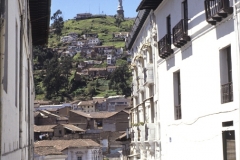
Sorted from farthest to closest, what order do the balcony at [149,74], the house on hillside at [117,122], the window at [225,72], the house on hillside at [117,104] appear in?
the house on hillside at [117,104], the house on hillside at [117,122], the balcony at [149,74], the window at [225,72]

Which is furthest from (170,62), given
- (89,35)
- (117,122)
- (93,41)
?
(89,35)

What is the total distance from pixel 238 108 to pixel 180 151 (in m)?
6.18

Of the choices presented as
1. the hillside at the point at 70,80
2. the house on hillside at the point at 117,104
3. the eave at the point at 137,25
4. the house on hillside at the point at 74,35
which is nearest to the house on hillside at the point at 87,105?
the house on hillside at the point at 117,104

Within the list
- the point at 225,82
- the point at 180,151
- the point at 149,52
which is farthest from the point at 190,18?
the point at 149,52

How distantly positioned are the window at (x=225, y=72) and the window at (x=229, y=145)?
848 millimetres

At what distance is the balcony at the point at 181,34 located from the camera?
49.2 ft

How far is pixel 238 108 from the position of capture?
1093cm

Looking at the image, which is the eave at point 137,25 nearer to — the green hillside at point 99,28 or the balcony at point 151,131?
the balcony at point 151,131

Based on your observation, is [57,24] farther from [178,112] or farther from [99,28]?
[178,112]

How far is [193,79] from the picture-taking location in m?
14.7

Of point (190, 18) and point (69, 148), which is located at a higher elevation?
point (190, 18)

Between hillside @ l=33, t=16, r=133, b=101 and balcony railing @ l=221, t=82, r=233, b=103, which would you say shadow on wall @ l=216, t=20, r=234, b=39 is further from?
hillside @ l=33, t=16, r=133, b=101

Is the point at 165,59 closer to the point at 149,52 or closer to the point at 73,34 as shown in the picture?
the point at 149,52

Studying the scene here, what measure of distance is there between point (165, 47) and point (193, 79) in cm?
343
